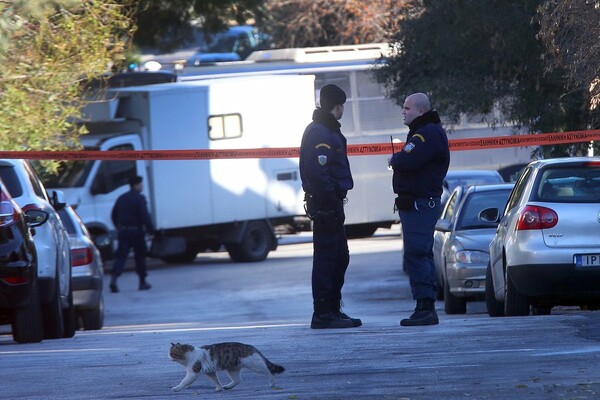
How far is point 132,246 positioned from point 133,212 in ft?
1.84

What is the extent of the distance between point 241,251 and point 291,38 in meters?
15.0

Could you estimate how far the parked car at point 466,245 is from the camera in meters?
15.1

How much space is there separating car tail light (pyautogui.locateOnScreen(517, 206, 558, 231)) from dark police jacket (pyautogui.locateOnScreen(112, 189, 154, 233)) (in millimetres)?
12169

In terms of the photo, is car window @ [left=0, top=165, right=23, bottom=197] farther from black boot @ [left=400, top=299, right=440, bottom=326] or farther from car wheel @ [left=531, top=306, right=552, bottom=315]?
car wheel @ [left=531, top=306, right=552, bottom=315]

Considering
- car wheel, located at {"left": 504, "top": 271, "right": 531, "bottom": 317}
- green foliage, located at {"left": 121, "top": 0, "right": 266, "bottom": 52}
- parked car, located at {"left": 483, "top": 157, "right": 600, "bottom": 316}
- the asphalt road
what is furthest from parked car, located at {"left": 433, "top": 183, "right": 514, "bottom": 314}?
green foliage, located at {"left": 121, "top": 0, "right": 266, "bottom": 52}

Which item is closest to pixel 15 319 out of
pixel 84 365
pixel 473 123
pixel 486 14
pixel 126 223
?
pixel 84 365

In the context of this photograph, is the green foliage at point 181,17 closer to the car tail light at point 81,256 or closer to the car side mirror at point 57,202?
the car tail light at point 81,256

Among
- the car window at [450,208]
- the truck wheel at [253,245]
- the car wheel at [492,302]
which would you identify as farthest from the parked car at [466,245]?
the truck wheel at [253,245]

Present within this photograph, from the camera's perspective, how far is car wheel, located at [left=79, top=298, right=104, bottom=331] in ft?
51.5

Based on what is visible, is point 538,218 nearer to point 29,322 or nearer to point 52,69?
point 29,322

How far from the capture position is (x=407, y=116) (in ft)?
35.4

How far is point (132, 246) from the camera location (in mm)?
23297

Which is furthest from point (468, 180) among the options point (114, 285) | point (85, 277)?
point (85, 277)

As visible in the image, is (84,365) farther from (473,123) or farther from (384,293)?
(473,123)
